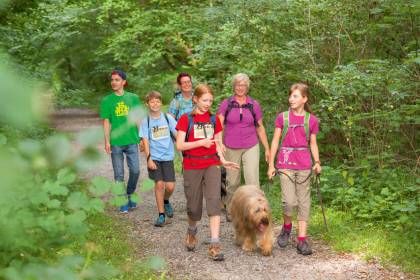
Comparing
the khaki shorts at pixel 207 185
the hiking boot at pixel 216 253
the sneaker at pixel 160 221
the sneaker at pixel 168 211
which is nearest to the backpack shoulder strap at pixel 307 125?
the khaki shorts at pixel 207 185

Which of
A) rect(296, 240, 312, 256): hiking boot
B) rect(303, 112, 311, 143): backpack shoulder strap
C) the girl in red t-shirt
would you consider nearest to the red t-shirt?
the girl in red t-shirt

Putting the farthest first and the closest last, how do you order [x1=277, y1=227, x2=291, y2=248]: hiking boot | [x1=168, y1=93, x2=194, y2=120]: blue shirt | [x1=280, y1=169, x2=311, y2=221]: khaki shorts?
[x1=168, y1=93, x2=194, y2=120]: blue shirt, [x1=277, y1=227, x2=291, y2=248]: hiking boot, [x1=280, y1=169, x2=311, y2=221]: khaki shorts

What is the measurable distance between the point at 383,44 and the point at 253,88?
2.60m

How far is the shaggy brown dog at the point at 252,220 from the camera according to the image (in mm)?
6516

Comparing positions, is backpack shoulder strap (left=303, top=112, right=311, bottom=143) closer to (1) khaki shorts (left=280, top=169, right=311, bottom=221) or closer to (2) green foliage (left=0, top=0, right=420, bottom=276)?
(1) khaki shorts (left=280, top=169, right=311, bottom=221)

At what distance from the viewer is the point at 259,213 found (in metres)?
6.49

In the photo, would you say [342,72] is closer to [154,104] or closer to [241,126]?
[241,126]

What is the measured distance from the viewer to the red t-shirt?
6582 millimetres

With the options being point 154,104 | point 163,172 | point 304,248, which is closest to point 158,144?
point 163,172

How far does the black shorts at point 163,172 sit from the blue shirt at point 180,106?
88 centimetres

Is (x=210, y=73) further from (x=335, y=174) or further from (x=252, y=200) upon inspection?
(x=252, y=200)

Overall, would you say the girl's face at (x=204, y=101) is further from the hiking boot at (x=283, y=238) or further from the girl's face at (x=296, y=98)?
the hiking boot at (x=283, y=238)

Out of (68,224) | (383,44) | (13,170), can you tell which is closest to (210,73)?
(383,44)

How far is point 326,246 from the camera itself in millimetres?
7109
